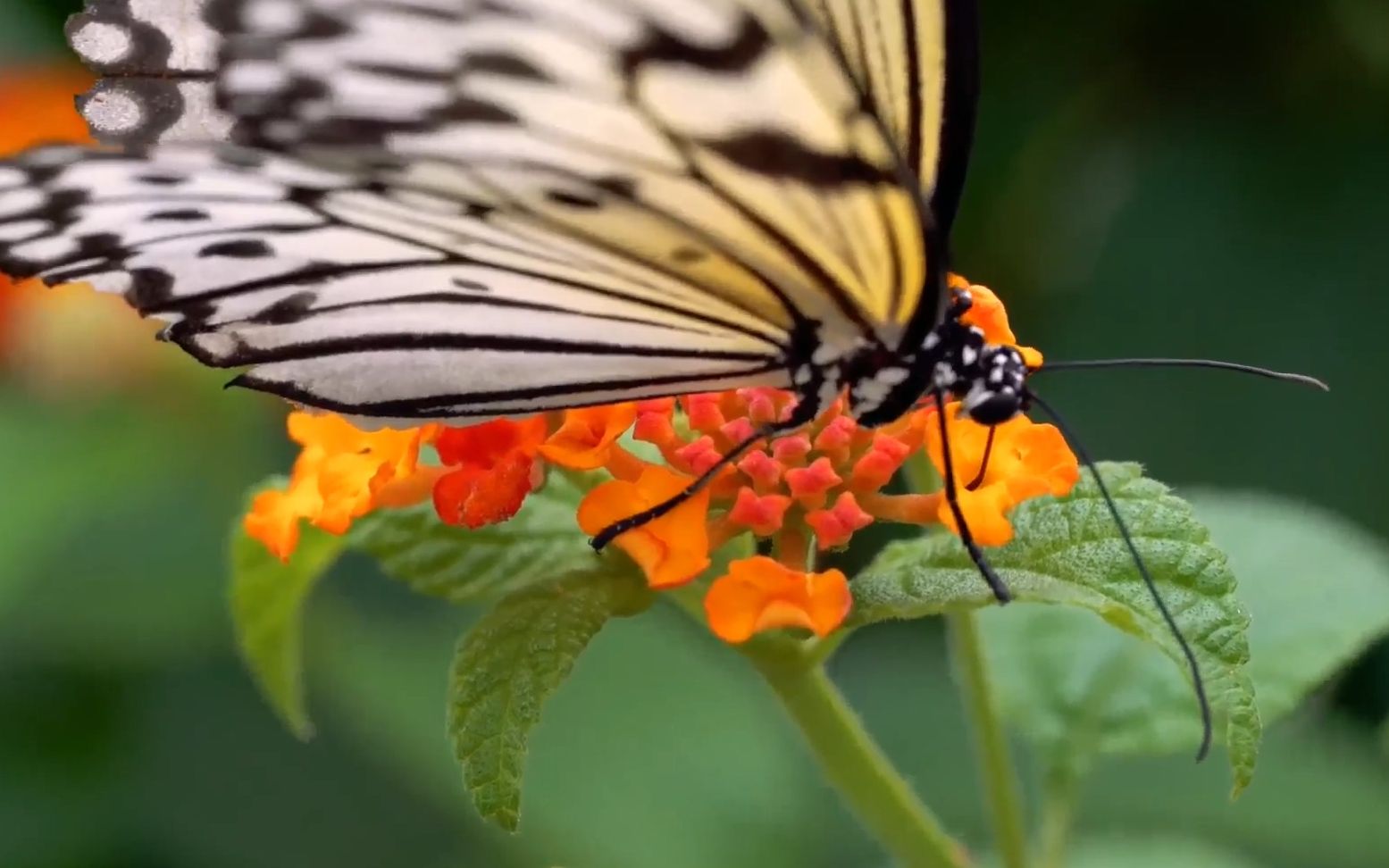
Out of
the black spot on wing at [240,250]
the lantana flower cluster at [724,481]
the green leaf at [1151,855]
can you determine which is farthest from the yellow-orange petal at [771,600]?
the green leaf at [1151,855]

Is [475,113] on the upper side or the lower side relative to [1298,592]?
upper

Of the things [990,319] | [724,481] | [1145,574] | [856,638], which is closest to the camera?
[1145,574]

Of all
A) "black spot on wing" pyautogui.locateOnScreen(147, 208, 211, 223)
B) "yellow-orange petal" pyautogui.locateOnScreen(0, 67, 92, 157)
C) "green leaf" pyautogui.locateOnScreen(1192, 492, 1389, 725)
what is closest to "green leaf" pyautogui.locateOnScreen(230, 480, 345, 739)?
"black spot on wing" pyautogui.locateOnScreen(147, 208, 211, 223)

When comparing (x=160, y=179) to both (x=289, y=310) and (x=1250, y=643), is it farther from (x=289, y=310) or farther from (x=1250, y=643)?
(x=1250, y=643)

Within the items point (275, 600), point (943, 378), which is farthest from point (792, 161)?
point (275, 600)

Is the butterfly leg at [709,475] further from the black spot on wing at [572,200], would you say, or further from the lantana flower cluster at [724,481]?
the black spot on wing at [572,200]

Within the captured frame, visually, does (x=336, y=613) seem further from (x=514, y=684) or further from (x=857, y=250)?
(x=857, y=250)
